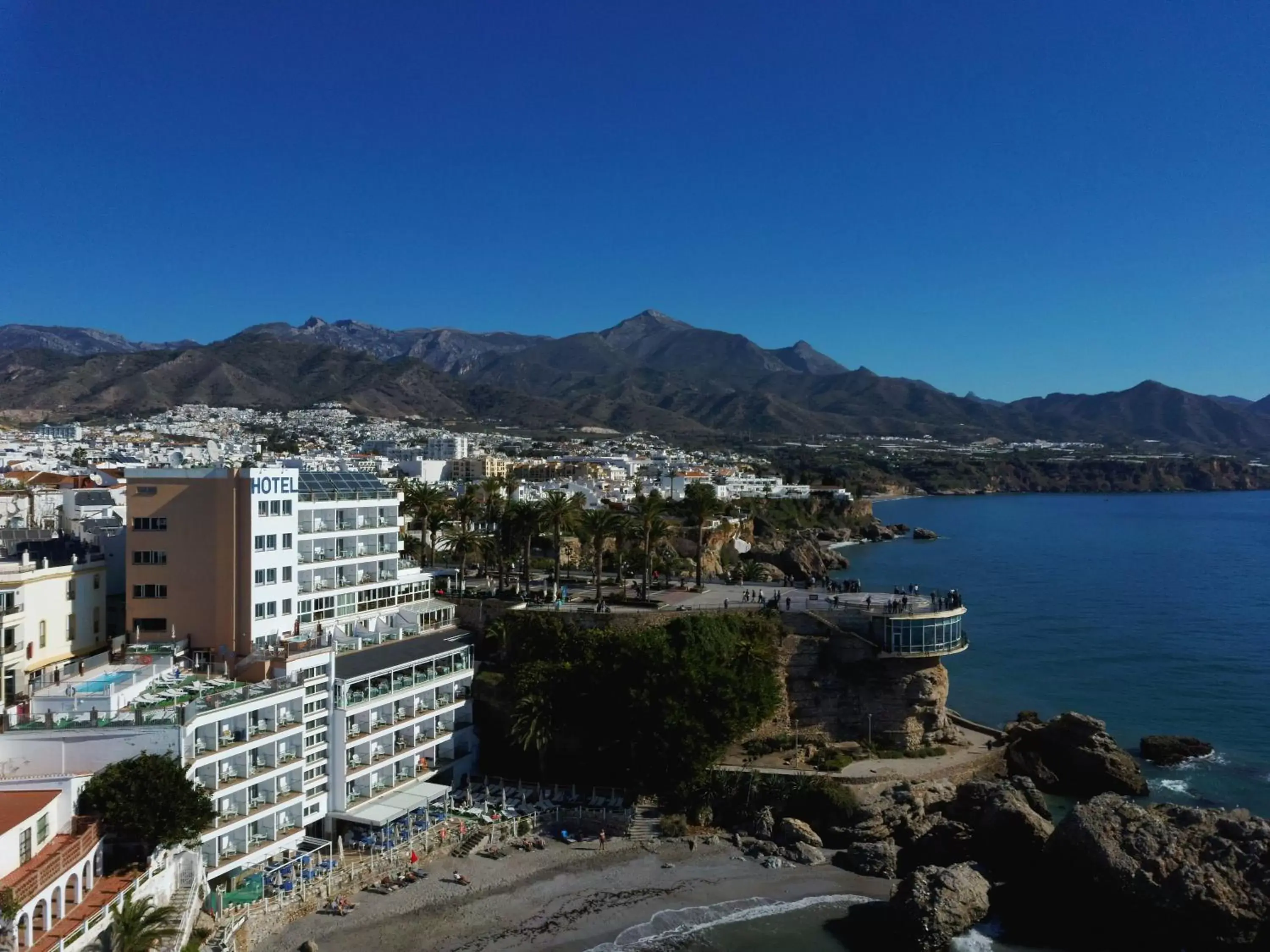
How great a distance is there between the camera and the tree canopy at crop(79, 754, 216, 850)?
2280 cm

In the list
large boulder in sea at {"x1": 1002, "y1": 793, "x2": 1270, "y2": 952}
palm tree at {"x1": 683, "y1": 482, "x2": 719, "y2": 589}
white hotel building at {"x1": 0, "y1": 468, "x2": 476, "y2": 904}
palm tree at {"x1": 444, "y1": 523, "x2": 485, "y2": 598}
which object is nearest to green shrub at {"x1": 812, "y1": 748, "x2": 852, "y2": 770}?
large boulder in sea at {"x1": 1002, "y1": 793, "x2": 1270, "y2": 952}

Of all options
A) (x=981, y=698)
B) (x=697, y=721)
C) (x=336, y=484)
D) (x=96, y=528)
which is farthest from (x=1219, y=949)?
(x=96, y=528)

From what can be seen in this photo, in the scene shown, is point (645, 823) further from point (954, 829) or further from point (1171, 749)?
point (1171, 749)

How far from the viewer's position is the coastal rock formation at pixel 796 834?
32.2m

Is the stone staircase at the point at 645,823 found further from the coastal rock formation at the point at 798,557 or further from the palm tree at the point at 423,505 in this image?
the coastal rock formation at the point at 798,557

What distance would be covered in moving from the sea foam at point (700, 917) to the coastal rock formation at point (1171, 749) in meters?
19.8

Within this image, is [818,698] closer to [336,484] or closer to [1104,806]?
[1104,806]

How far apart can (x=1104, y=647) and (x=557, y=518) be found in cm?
3781

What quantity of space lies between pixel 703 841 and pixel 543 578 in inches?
854

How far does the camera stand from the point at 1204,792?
37.7 meters

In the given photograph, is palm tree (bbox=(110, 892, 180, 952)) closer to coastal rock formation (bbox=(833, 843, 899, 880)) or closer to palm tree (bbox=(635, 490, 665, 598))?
coastal rock formation (bbox=(833, 843, 899, 880))

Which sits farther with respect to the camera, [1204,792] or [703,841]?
[1204,792]

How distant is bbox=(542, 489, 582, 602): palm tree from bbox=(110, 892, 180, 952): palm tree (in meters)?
23.6

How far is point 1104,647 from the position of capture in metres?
61.5
